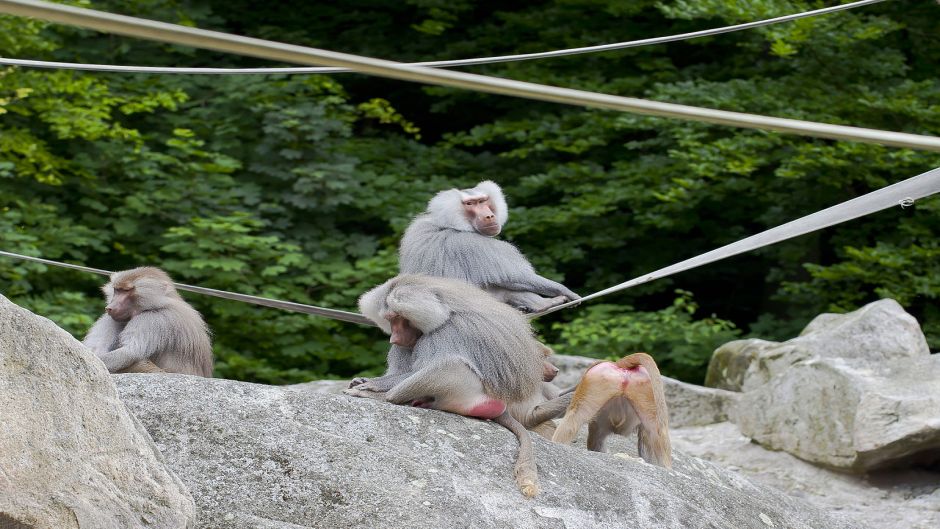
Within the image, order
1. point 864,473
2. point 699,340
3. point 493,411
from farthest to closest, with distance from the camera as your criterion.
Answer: point 699,340 → point 864,473 → point 493,411

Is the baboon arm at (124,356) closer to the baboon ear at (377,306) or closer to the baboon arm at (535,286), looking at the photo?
the baboon ear at (377,306)

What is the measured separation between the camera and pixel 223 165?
430 inches

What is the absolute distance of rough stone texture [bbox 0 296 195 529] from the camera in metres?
2.92

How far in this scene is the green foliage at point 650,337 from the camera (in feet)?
35.2

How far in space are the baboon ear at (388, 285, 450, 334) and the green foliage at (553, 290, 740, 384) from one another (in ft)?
19.1

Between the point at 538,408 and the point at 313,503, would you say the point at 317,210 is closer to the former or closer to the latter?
the point at 538,408

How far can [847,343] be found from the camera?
8008 mm

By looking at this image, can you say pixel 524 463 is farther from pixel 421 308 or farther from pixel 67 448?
pixel 67 448

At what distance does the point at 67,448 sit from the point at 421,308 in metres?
2.02

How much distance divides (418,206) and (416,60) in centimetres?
244

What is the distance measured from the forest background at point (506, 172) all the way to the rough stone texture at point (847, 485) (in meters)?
2.92

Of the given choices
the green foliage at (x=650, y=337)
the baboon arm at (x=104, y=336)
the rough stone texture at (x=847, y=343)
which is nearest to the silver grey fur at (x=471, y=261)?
the baboon arm at (x=104, y=336)

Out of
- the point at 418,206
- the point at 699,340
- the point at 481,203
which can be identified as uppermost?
the point at 481,203

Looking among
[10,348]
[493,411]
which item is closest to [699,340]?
[493,411]
